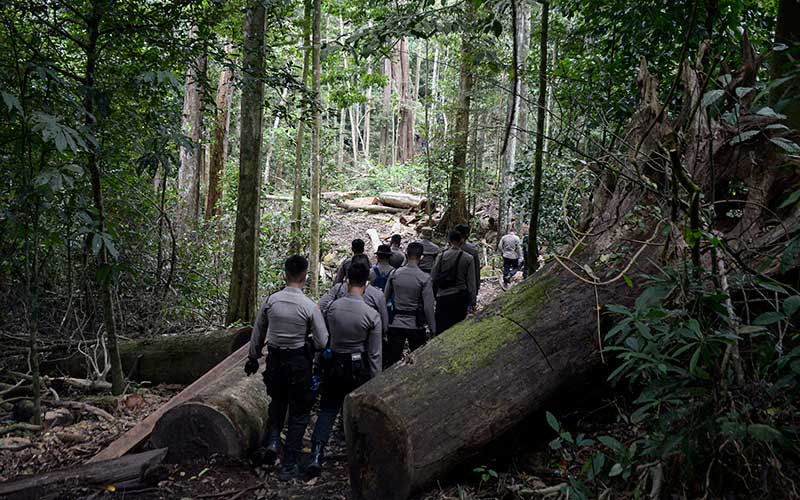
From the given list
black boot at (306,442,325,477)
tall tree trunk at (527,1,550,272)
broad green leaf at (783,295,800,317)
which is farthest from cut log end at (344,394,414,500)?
tall tree trunk at (527,1,550,272)

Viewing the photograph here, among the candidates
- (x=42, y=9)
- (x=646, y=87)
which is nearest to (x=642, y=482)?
(x=646, y=87)

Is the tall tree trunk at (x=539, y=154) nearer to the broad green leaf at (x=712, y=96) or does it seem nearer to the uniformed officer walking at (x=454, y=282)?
the uniformed officer walking at (x=454, y=282)

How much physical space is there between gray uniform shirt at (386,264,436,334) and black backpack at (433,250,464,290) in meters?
0.74

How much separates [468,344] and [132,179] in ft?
19.0

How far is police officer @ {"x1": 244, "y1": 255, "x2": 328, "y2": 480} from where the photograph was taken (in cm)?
519

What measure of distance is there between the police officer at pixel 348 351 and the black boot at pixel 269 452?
1.18 ft

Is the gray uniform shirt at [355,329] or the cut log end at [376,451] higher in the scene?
the gray uniform shirt at [355,329]

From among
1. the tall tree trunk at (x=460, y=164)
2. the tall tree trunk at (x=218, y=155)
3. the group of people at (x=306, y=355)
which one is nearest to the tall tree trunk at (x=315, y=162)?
the tall tree trunk at (x=218, y=155)

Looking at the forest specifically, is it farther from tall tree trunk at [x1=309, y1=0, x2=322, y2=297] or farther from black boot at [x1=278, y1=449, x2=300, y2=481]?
tall tree trunk at [x1=309, y1=0, x2=322, y2=297]

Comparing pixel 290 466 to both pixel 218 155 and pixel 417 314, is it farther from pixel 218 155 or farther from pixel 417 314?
pixel 218 155

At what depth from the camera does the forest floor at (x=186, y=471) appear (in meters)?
4.12

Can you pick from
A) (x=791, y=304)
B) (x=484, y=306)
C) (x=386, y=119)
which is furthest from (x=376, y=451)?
(x=386, y=119)

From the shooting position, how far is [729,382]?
2.77 meters

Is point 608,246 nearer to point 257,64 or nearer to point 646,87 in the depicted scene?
point 646,87
